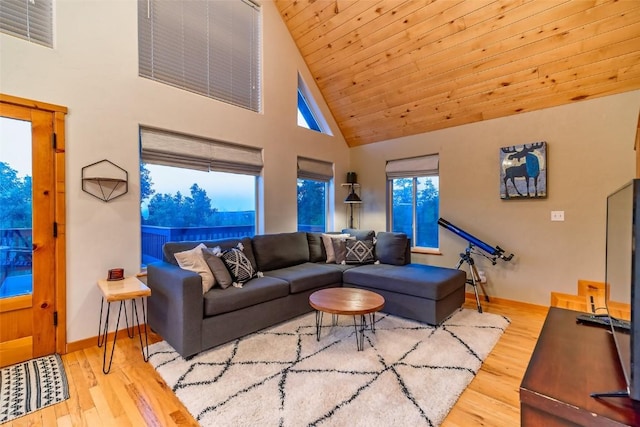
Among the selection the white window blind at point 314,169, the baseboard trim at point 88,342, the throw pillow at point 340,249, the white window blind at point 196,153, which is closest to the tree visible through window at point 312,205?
the white window blind at point 314,169

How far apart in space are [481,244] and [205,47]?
4137mm

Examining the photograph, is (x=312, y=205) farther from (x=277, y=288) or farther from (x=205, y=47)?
(x=205, y=47)

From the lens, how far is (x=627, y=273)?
97cm

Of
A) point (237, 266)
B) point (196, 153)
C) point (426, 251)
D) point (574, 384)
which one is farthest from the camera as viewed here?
point (426, 251)

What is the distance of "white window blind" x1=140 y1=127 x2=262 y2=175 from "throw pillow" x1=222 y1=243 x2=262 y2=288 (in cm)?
113

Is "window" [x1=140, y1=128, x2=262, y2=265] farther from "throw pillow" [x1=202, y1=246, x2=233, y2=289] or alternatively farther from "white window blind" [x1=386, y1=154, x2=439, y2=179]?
"white window blind" [x1=386, y1=154, x2=439, y2=179]

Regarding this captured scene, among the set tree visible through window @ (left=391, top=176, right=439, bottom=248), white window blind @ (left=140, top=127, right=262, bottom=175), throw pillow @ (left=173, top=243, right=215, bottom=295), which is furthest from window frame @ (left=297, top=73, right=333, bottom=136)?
throw pillow @ (left=173, top=243, right=215, bottom=295)

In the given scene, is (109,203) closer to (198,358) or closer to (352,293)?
(198,358)

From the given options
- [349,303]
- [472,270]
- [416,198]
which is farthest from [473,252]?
[349,303]

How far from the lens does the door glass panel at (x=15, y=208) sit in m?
2.24

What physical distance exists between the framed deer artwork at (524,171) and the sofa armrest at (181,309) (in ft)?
12.0

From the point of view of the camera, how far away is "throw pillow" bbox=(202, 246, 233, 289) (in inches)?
106

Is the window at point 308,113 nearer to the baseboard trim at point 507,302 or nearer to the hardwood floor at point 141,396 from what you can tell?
the baseboard trim at point 507,302

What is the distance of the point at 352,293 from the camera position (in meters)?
2.78
